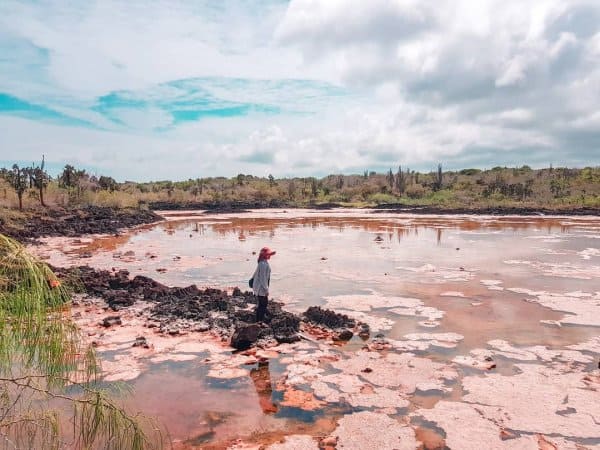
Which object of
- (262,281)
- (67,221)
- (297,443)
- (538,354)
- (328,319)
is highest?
(67,221)

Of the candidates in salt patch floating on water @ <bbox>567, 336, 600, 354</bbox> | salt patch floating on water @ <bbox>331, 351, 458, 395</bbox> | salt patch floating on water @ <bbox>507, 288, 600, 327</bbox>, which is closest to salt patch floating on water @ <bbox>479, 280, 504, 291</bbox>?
salt patch floating on water @ <bbox>507, 288, 600, 327</bbox>

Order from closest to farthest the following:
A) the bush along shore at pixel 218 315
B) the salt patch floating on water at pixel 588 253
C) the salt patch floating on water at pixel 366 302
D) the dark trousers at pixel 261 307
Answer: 1. the bush along shore at pixel 218 315
2. the dark trousers at pixel 261 307
3. the salt patch floating on water at pixel 366 302
4. the salt patch floating on water at pixel 588 253

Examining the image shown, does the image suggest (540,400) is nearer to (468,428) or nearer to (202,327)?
(468,428)

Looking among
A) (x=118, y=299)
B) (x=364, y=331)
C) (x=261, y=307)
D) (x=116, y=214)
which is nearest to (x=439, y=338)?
(x=364, y=331)

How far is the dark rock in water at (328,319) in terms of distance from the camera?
9.95m

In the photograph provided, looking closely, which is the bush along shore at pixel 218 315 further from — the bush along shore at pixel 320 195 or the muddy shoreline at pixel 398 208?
the muddy shoreline at pixel 398 208

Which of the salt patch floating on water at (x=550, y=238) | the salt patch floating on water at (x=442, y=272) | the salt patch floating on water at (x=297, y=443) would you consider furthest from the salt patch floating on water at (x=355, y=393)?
the salt patch floating on water at (x=550, y=238)

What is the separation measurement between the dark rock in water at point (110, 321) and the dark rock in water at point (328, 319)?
4.18 metres

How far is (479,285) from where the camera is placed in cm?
1428

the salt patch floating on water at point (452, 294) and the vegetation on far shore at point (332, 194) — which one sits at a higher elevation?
the vegetation on far shore at point (332, 194)

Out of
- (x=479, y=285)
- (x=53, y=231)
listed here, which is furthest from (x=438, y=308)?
(x=53, y=231)

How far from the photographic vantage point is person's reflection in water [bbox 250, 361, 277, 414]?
6527mm

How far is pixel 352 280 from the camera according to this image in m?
15.1

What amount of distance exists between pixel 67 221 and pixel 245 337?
28.7 metres
